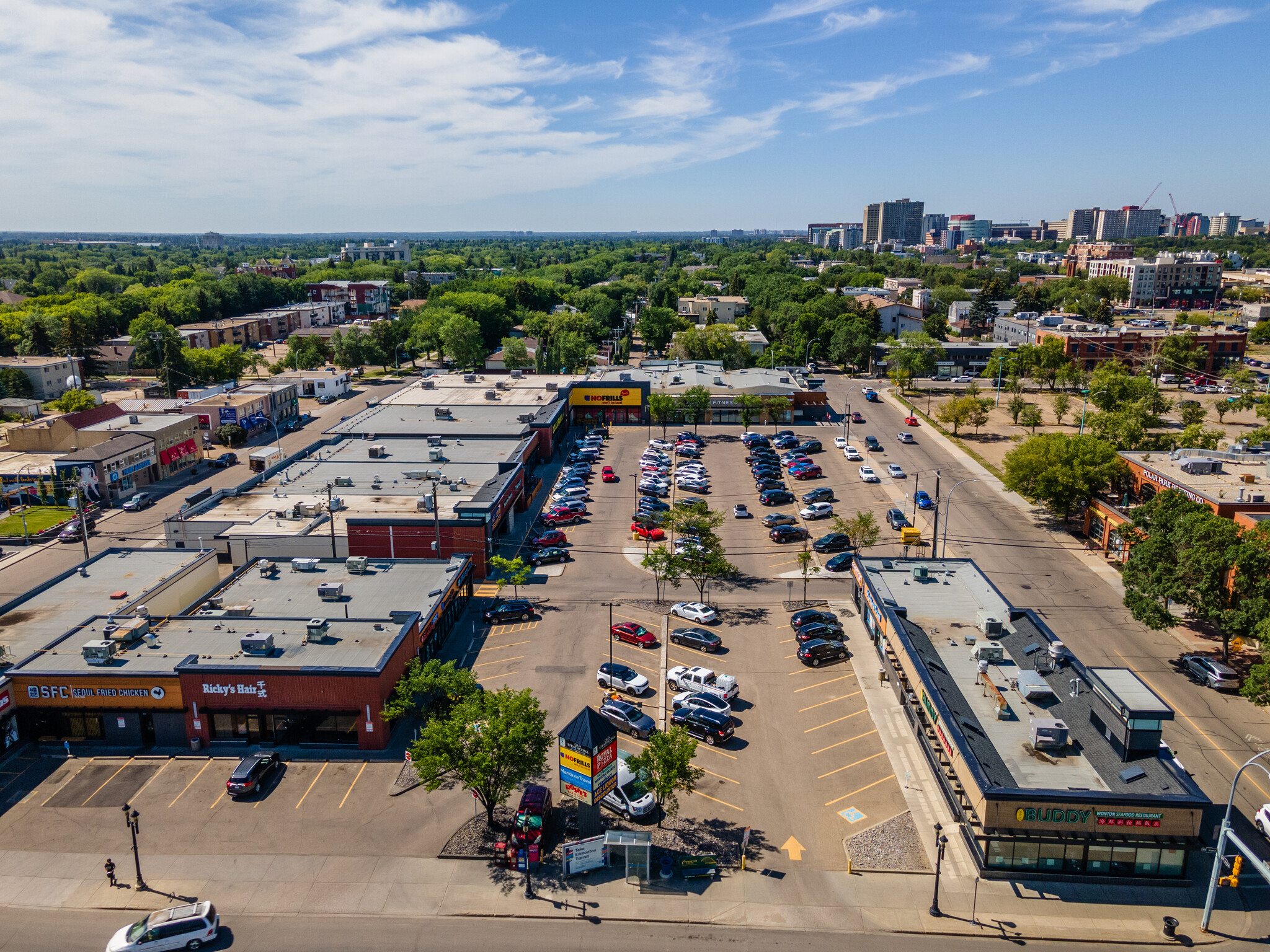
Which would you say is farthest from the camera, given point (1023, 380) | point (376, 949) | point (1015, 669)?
point (1023, 380)

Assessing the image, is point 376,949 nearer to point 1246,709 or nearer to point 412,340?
point 1246,709

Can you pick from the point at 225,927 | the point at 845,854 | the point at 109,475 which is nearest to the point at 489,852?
the point at 225,927

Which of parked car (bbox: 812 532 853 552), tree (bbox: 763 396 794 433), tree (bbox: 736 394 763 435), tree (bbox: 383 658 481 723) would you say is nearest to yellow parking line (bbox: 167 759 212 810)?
tree (bbox: 383 658 481 723)

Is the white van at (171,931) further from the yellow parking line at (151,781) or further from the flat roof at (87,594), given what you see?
the flat roof at (87,594)

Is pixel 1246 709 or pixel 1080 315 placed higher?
pixel 1080 315

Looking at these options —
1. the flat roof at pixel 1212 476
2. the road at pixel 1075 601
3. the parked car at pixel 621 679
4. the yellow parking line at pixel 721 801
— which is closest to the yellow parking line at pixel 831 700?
the parked car at pixel 621 679

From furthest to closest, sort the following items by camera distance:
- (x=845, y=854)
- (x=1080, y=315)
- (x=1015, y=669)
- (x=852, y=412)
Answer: (x=1080, y=315) < (x=852, y=412) < (x=1015, y=669) < (x=845, y=854)

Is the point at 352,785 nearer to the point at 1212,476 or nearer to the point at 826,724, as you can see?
the point at 826,724
